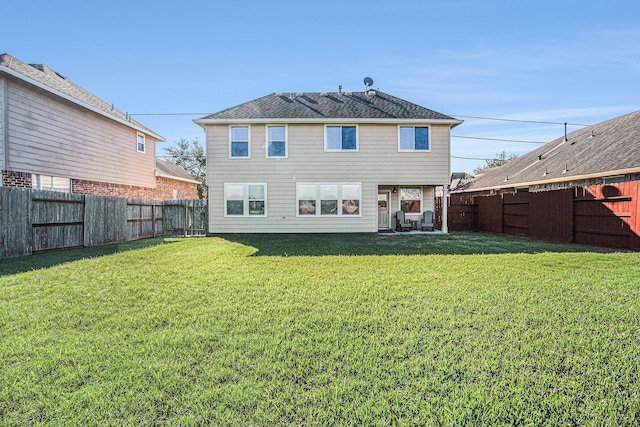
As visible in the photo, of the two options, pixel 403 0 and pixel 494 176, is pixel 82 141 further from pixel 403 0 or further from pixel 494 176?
pixel 494 176

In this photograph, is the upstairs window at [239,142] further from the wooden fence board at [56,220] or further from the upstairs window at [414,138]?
the upstairs window at [414,138]

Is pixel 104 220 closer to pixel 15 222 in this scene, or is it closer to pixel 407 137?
pixel 15 222

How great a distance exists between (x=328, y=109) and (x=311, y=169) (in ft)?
10.1

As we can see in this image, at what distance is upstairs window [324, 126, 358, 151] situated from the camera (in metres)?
14.9

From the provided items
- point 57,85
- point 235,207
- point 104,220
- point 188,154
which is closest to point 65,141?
point 57,85

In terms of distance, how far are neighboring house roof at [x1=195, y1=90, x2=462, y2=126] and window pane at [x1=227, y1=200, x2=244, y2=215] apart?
3.59 metres

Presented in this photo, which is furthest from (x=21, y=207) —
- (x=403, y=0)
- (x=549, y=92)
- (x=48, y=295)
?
(x=549, y=92)

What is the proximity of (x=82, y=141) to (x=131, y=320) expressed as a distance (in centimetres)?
1343

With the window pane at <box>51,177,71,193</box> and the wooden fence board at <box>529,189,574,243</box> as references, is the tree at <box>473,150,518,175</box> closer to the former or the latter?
the wooden fence board at <box>529,189,574,243</box>

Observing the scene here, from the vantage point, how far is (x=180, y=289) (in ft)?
16.5

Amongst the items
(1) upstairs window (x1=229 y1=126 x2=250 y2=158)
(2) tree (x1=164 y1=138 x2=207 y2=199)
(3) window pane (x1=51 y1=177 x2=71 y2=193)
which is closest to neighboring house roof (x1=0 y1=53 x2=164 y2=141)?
(3) window pane (x1=51 y1=177 x2=71 y2=193)

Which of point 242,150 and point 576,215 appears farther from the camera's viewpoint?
point 242,150

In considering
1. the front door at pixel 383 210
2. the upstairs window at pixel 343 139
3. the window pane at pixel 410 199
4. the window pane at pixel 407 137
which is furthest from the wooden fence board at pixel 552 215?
the upstairs window at pixel 343 139

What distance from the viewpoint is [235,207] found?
49.0ft
